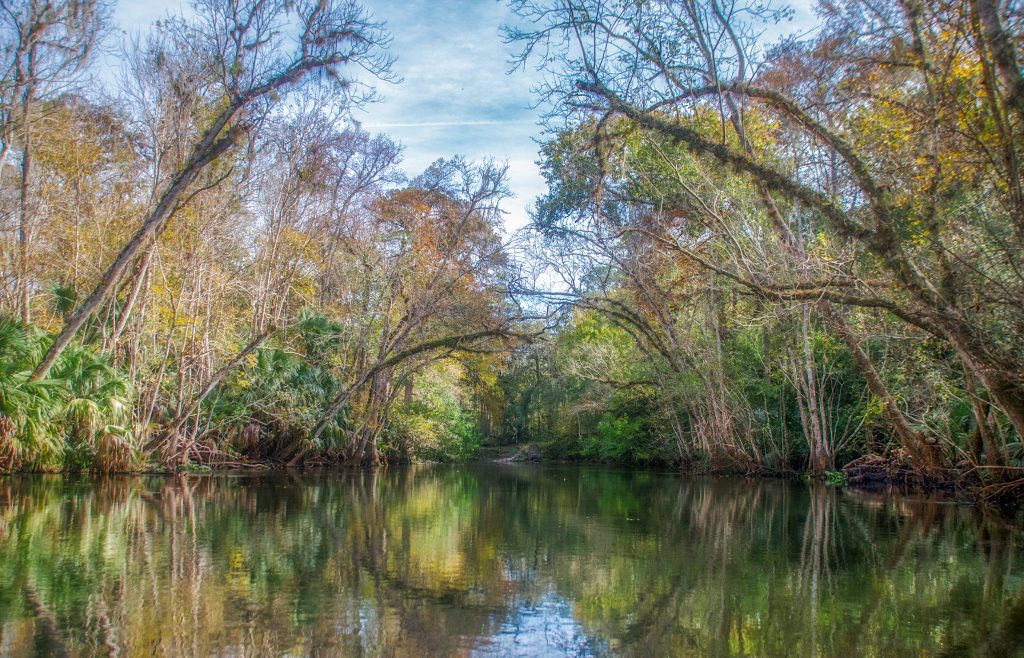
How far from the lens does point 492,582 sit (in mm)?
5090

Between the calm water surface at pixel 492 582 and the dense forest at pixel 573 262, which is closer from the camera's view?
the calm water surface at pixel 492 582

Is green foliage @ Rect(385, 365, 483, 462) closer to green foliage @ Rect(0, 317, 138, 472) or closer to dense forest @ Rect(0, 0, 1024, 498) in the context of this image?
dense forest @ Rect(0, 0, 1024, 498)

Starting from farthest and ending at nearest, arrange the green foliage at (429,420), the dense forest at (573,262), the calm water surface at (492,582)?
1. the green foliage at (429,420)
2. the dense forest at (573,262)
3. the calm water surface at (492,582)

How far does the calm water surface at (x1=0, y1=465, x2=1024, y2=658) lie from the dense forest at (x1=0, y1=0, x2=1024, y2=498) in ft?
9.14

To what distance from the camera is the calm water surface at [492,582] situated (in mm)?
3609

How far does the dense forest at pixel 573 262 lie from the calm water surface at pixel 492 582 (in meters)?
2.79

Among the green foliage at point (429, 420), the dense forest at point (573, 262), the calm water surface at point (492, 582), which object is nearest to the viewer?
the calm water surface at point (492, 582)

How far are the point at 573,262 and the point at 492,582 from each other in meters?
15.5

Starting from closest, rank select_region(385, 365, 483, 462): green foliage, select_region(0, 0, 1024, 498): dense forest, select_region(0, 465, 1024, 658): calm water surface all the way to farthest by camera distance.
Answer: select_region(0, 465, 1024, 658): calm water surface, select_region(0, 0, 1024, 498): dense forest, select_region(385, 365, 483, 462): green foliage

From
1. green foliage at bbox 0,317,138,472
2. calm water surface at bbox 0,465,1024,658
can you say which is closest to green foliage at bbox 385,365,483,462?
green foliage at bbox 0,317,138,472

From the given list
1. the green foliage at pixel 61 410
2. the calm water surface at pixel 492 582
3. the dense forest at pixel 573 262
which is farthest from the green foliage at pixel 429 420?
the calm water surface at pixel 492 582

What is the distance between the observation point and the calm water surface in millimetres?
3609

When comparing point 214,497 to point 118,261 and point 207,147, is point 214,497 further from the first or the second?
point 207,147

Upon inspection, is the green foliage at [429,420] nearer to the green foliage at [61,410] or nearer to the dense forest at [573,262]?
the dense forest at [573,262]
